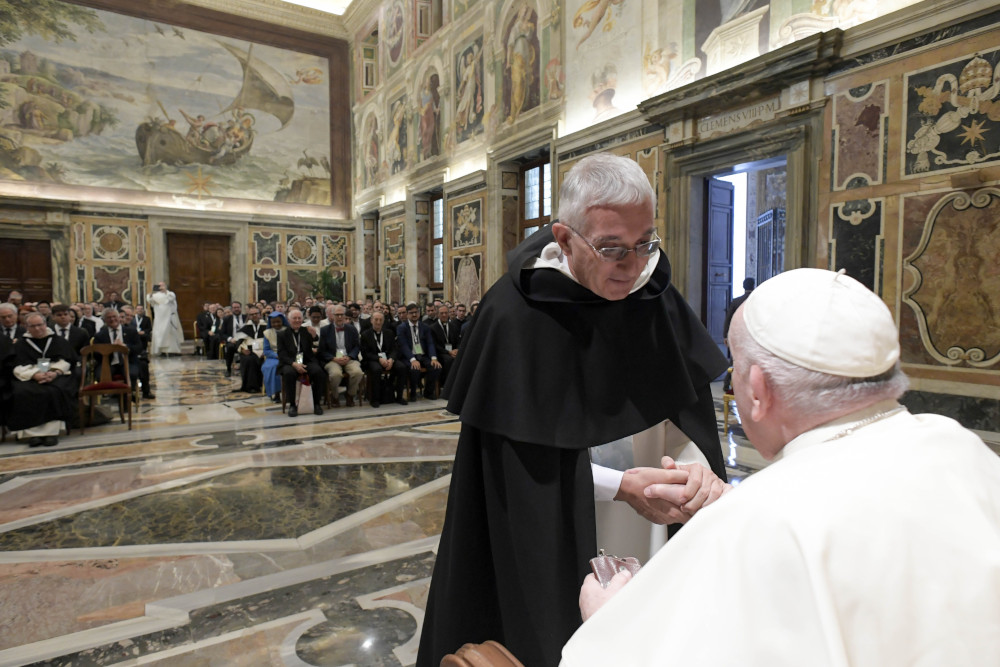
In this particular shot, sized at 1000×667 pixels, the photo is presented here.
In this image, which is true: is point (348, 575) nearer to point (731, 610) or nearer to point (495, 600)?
point (495, 600)

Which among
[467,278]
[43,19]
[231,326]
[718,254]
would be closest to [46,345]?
[231,326]

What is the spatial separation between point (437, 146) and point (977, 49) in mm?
11333

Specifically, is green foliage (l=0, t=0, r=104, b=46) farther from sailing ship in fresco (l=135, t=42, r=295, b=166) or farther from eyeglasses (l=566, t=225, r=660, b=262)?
Result: eyeglasses (l=566, t=225, r=660, b=262)

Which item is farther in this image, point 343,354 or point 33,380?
point 343,354

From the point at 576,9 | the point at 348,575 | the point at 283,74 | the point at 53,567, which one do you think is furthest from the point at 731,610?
the point at 283,74

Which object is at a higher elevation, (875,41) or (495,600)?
(875,41)

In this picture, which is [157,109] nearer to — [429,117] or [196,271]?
[196,271]

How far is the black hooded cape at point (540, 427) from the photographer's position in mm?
1484

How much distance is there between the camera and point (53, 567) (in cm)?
327

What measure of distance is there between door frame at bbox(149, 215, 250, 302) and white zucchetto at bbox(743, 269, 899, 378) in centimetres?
1930

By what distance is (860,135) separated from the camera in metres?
5.90

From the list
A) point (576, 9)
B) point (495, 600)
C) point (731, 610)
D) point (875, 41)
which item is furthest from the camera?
point (576, 9)

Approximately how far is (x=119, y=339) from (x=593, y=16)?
854 cm

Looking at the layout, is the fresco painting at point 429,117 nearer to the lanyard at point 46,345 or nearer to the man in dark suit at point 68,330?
the man in dark suit at point 68,330
